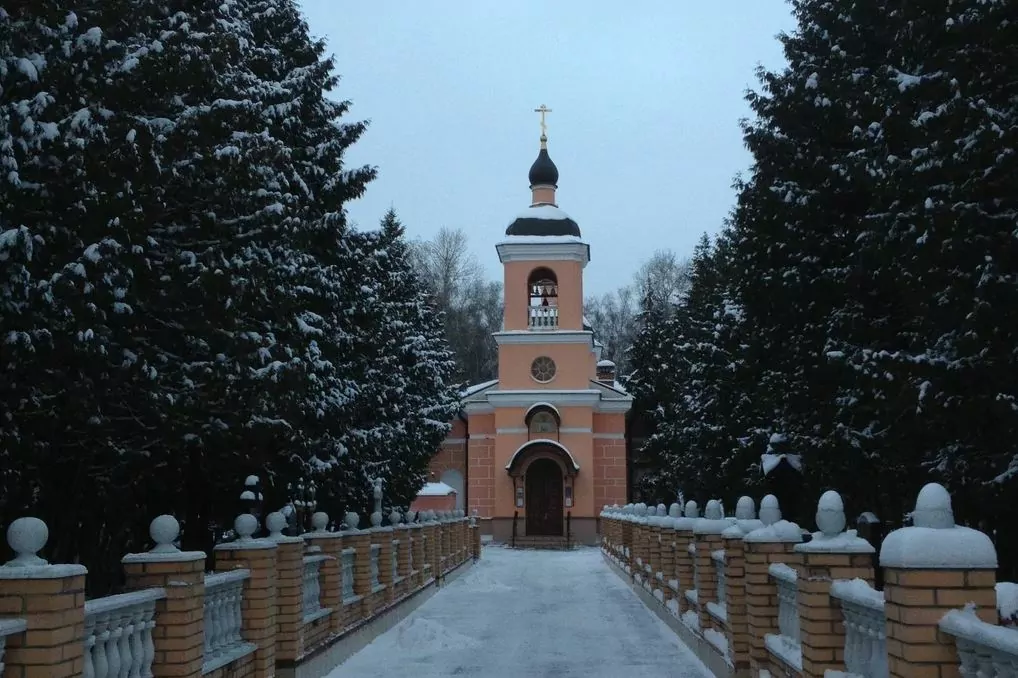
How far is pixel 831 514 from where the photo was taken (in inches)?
231

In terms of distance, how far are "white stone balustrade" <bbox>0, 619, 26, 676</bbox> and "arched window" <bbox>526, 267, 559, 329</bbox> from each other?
33.9 meters

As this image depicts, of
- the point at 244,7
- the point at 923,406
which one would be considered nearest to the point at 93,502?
the point at 244,7

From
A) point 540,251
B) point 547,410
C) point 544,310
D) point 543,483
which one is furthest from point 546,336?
point 543,483

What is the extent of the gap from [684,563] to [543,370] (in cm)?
2559

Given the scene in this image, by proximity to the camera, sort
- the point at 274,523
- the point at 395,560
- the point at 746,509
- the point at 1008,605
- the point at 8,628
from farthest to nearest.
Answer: the point at 395,560 → the point at 746,509 → the point at 274,523 → the point at 8,628 → the point at 1008,605

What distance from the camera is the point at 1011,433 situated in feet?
33.2

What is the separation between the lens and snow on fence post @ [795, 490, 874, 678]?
571cm

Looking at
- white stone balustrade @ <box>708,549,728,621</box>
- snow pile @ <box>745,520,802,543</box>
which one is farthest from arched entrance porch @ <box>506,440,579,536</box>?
snow pile @ <box>745,520,802,543</box>

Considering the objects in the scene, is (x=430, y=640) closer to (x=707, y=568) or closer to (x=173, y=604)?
(x=707, y=568)

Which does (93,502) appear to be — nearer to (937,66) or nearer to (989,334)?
(989,334)

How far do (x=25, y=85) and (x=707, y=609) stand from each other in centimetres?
756

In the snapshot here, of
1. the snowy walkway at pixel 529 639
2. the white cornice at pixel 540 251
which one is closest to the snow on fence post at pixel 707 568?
the snowy walkway at pixel 529 639

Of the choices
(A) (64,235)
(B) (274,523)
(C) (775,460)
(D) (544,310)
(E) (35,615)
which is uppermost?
(D) (544,310)

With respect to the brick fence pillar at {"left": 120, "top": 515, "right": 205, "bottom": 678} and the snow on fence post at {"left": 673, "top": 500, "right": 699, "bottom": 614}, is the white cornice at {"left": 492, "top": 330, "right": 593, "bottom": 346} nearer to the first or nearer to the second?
the snow on fence post at {"left": 673, "top": 500, "right": 699, "bottom": 614}
